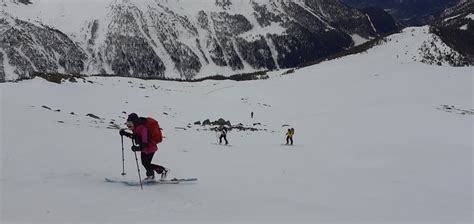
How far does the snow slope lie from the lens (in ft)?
40.8

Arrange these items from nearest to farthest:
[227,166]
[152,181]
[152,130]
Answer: [152,130], [152,181], [227,166]

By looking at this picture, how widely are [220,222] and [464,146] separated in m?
27.6

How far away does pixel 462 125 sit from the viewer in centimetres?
4678

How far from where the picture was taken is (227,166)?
69.2 feet

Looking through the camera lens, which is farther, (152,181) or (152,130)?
(152,181)

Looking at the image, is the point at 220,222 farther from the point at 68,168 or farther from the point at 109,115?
the point at 109,115

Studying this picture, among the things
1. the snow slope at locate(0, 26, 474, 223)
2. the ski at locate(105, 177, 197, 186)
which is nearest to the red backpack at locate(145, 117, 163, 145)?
the ski at locate(105, 177, 197, 186)

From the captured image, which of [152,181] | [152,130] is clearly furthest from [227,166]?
[152,130]

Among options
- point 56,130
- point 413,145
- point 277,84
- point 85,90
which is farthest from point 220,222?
point 277,84

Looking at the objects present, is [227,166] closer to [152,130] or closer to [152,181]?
[152,181]

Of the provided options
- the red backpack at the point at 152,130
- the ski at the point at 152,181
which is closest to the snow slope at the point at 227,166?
the ski at the point at 152,181

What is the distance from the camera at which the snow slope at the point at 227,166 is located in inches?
489

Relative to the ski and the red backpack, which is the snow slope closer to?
the ski

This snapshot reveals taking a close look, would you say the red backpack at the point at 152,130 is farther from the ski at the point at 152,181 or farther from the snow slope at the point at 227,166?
the snow slope at the point at 227,166
